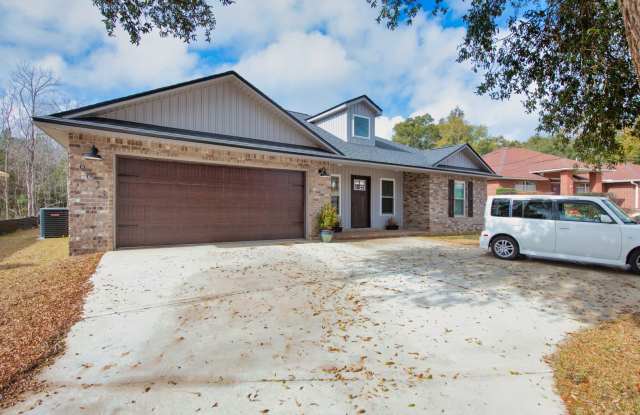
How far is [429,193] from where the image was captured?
1427cm

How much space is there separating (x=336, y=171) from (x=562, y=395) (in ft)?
36.3

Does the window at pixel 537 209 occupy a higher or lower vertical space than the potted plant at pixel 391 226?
higher

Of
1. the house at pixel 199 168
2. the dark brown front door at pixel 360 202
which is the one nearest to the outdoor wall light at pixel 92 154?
the house at pixel 199 168

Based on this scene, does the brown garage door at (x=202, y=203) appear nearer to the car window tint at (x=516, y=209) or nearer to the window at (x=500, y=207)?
the window at (x=500, y=207)

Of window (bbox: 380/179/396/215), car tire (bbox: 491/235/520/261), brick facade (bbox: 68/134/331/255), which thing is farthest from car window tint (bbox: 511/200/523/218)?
brick facade (bbox: 68/134/331/255)

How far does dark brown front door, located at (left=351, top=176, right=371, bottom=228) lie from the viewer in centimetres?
1363

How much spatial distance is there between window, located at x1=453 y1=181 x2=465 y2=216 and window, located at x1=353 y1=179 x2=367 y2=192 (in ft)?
16.3

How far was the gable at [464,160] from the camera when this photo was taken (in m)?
15.2

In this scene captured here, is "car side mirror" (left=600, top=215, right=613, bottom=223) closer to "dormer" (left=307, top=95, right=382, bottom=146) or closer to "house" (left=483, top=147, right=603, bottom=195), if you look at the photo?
"dormer" (left=307, top=95, right=382, bottom=146)

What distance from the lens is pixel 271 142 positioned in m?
10.3

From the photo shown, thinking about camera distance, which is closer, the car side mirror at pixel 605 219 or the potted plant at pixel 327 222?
the car side mirror at pixel 605 219

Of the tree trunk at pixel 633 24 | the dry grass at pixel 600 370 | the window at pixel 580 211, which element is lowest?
the dry grass at pixel 600 370

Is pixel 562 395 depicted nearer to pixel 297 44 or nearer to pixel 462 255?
pixel 462 255

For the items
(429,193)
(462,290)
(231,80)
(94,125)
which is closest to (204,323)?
(462,290)
